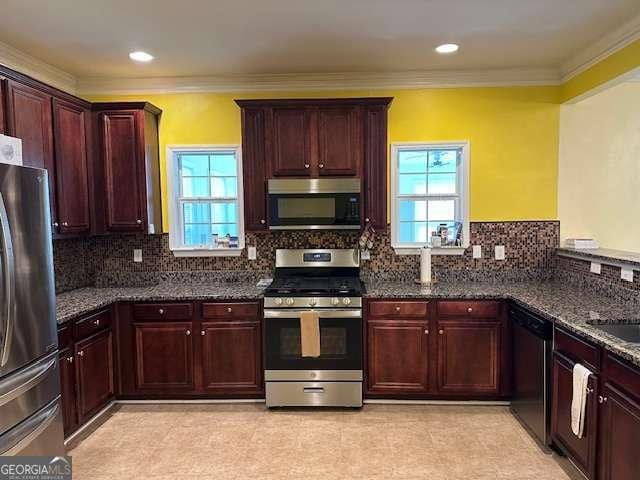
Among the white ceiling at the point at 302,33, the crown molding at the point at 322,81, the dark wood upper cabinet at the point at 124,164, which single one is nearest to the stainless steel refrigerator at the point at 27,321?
the white ceiling at the point at 302,33

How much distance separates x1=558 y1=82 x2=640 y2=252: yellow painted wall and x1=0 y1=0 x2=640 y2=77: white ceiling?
0.59 metres

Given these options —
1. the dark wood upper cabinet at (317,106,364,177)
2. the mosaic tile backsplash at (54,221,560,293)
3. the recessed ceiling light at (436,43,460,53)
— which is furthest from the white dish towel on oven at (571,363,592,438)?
the recessed ceiling light at (436,43,460,53)

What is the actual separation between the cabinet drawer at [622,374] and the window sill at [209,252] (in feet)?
9.60

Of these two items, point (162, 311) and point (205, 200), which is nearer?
point (162, 311)

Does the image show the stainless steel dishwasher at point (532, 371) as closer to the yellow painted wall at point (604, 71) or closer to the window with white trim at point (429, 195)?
the window with white trim at point (429, 195)

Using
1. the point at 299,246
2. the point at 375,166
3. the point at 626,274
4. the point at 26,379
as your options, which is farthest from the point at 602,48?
the point at 26,379

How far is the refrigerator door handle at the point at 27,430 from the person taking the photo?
209 cm

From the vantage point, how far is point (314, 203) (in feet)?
12.2

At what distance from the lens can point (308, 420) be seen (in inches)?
131

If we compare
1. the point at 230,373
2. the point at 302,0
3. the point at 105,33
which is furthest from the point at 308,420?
the point at 105,33

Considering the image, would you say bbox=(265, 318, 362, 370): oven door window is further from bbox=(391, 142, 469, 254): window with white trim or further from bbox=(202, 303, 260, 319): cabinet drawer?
bbox=(391, 142, 469, 254): window with white trim

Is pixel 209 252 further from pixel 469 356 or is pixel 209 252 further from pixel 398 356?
pixel 469 356

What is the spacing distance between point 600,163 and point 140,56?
13.1ft

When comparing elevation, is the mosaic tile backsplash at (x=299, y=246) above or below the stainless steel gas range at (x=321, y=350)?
above
